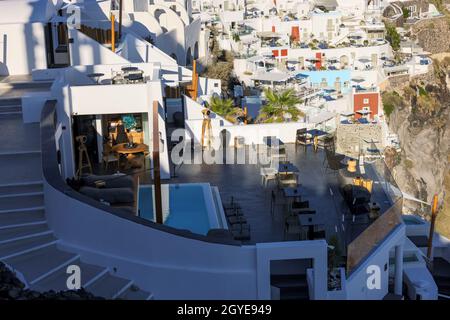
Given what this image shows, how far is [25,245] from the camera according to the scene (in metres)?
8.63

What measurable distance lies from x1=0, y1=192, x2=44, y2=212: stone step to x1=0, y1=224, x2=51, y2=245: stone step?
1.21 feet

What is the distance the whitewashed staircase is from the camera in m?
8.12

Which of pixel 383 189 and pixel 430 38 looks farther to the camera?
pixel 430 38

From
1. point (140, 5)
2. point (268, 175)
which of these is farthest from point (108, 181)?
point (140, 5)

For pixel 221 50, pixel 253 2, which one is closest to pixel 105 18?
pixel 221 50

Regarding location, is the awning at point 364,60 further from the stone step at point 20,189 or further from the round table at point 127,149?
the stone step at point 20,189

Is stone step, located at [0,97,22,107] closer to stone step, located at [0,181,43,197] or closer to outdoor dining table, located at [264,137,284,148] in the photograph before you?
stone step, located at [0,181,43,197]

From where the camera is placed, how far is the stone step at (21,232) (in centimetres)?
870

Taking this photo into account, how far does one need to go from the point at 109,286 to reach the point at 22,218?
1.53 metres

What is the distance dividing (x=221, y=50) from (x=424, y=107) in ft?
59.1

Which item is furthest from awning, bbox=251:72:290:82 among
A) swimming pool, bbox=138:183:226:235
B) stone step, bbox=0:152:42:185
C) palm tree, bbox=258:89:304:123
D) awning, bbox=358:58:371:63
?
stone step, bbox=0:152:42:185

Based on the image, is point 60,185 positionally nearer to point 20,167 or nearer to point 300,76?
point 20,167
